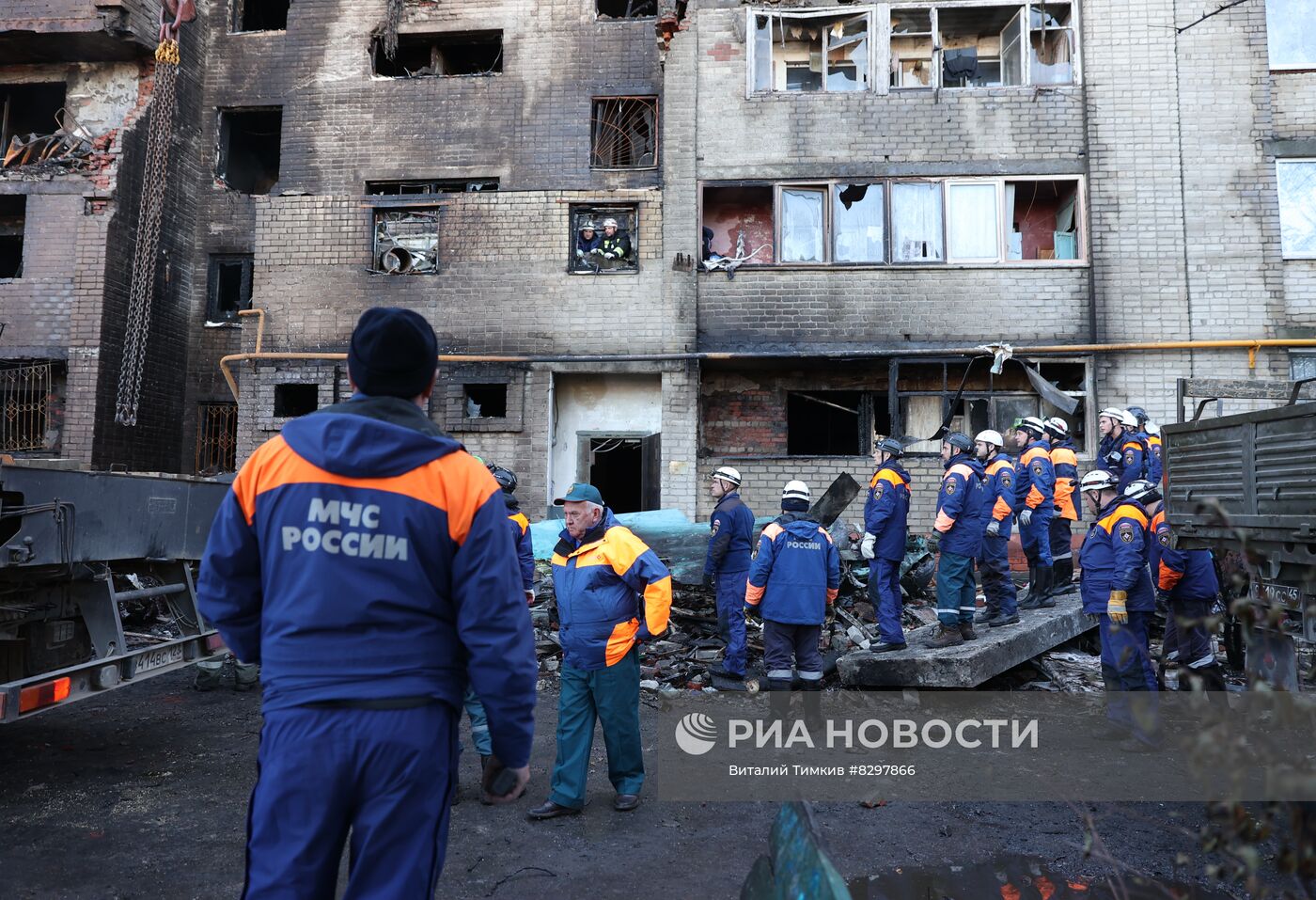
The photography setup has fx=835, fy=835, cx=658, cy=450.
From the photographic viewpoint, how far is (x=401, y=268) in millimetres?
13875

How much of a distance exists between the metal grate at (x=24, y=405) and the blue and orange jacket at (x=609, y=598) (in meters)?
13.6

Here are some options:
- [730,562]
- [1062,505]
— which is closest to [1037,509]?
[1062,505]

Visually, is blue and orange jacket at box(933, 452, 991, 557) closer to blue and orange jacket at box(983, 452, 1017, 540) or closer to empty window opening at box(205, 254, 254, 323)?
blue and orange jacket at box(983, 452, 1017, 540)

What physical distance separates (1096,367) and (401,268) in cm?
1101

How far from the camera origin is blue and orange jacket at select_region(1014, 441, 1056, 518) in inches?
361

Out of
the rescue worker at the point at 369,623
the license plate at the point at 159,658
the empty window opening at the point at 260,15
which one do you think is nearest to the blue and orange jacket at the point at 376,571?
the rescue worker at the point at 369,623

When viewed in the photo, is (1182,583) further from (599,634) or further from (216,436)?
(216,436)

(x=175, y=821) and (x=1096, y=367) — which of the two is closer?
(x=175, y=821)

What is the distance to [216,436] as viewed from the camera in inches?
617

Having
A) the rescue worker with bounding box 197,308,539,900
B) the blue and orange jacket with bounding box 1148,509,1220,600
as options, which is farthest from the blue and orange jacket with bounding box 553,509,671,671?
the blue and orange jacket with bounding box 1148,509,1220,600

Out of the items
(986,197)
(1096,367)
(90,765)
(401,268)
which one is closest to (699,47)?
(986,197)

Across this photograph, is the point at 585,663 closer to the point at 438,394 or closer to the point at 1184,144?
the point at 438,394

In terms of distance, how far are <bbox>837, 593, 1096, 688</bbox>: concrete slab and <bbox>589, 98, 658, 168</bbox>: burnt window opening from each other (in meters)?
9.60

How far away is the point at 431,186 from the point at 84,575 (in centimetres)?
1063
